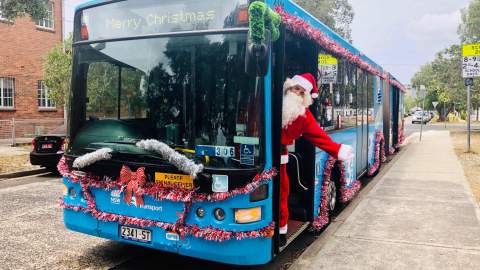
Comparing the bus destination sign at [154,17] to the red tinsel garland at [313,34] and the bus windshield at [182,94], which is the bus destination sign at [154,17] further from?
the red tinsel garland at [313,34]

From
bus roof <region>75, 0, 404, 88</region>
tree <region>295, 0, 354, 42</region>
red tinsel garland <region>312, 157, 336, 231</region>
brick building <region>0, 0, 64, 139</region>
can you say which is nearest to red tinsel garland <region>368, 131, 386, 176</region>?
bus roof <region>75, 0, 404, 88</region>

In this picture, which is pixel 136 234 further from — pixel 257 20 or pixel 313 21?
pixel 313 21

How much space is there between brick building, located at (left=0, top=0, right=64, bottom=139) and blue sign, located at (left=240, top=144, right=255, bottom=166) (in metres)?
18.7

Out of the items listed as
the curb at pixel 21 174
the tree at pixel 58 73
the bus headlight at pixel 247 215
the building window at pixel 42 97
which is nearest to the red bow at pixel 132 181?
the bus headlight at pixel 247 215

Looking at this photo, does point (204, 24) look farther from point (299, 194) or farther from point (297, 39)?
point (299, 194)

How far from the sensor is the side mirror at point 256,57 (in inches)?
153

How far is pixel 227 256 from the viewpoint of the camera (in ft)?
13.7

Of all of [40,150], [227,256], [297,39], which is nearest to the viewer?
[227,256]

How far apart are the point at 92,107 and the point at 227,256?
6.99 feet

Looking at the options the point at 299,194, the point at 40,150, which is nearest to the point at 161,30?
the point at 299,194

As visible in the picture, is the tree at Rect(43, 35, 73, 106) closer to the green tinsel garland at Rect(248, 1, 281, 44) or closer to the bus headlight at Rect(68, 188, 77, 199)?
the bus headlight at Rect(68, 188, 77, 199)

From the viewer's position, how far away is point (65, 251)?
18.1ft

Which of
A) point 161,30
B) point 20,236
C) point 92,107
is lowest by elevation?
point 20,236

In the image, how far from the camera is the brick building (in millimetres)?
21484
